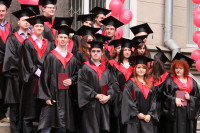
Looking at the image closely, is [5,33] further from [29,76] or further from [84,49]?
[84,49]

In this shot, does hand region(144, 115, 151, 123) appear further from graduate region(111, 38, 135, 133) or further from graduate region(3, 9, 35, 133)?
graduate region(3, 9, 35, 133)

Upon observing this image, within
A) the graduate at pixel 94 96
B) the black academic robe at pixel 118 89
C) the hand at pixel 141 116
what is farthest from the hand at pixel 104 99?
the hand at pixel 141 116

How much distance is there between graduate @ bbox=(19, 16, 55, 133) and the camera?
695 cm

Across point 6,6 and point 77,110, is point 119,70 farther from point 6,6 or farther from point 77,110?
point 6,6

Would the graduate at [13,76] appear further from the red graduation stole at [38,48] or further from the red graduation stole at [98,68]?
the red graduation stole at [98,68]

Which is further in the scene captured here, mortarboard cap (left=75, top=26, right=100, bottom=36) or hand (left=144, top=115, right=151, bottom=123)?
mortarboard cap (left=75, top=26, right=100, bottom=36)

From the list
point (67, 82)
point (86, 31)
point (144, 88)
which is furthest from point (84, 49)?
point (144, 88)

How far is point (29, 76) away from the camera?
6.94 meters

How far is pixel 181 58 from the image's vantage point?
8.15 meters

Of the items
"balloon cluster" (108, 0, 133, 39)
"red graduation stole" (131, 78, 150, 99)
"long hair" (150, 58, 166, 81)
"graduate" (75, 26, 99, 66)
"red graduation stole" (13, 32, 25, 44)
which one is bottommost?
"red graduation stole" (131, 78, 150, 99)

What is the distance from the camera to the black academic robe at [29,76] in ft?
22.8

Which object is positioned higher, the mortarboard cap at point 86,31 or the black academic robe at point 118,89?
the mortarboard cap at point 86,31

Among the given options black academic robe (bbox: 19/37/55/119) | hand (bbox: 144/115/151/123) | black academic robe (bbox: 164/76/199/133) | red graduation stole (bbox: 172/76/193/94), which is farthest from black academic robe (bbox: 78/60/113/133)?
red graduation stole (bbox: 172/76/193/94)

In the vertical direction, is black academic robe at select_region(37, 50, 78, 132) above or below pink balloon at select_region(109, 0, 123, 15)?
below
